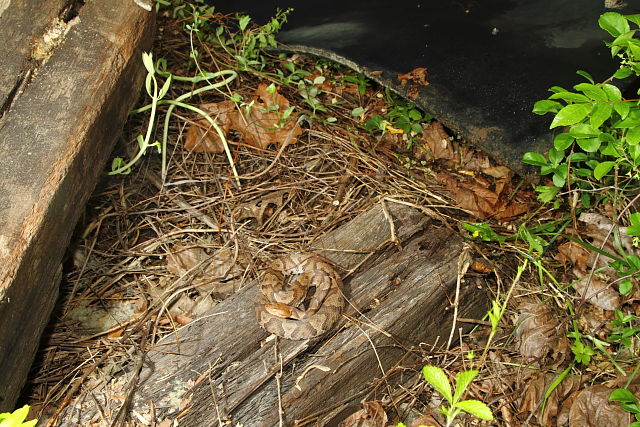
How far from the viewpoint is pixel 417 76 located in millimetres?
3611

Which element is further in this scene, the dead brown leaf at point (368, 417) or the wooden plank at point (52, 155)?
the dead brown leaf at point (368, 417)

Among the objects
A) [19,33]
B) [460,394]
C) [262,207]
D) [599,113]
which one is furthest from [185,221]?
[599,113]

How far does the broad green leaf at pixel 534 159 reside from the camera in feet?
10.0

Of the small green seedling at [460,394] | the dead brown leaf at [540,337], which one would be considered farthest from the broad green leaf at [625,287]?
the small green seedling at [460,394]

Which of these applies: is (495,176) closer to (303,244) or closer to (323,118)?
(323,118)

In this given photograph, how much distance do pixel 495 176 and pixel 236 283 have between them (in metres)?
1.77

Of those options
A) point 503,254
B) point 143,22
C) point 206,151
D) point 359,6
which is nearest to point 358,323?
point 503,254

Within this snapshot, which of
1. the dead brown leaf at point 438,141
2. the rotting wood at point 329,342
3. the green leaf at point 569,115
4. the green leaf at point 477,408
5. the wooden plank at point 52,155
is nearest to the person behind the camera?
the green leaf at point 477,408

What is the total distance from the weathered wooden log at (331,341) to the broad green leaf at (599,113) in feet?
3.25

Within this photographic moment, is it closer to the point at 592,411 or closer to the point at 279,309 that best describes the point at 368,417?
the point at 279,309

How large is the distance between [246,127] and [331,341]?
4.94 ft

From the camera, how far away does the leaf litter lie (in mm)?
2730

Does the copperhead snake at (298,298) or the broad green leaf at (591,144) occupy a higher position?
the broad green leaf at (591,144)

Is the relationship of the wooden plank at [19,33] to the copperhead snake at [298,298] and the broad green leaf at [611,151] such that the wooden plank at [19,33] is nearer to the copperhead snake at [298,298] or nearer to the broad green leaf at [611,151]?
the copperhead snake at [298,298]
